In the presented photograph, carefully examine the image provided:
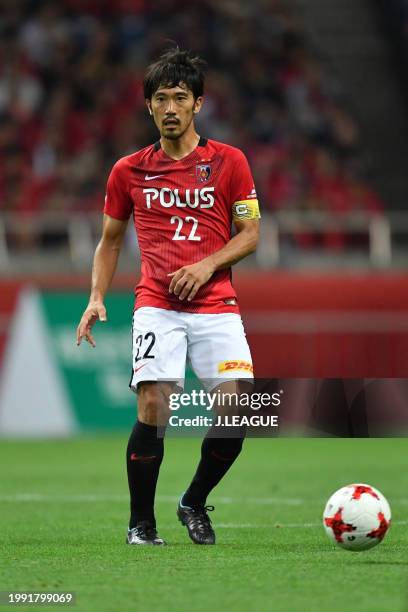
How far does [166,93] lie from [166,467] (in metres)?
6.85

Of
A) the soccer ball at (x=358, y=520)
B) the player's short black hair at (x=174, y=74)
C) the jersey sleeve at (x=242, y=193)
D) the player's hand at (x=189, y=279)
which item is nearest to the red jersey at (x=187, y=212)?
the jersey sleeve at (x=242, y=193)

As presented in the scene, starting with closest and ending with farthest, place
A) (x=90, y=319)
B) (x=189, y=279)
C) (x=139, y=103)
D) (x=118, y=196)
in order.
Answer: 1. (x=189, y=279)
2. (x=90, y=319)
3. (x=118, y=196)
4. (x=139, y=103)

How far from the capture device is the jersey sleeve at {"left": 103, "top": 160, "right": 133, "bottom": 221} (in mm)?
7227

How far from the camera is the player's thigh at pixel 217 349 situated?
6980 mm

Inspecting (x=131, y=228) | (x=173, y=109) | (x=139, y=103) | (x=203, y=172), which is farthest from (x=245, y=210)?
(x=139, y=103)

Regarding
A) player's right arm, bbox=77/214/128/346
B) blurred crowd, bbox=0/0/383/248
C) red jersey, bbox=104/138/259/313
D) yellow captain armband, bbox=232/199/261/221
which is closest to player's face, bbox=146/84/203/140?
red jersey, bbox=104/138/259/313

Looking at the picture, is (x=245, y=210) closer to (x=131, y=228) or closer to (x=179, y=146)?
(x=179, y=146)

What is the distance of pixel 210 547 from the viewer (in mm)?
6918

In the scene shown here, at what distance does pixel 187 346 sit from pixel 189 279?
0.40 meters

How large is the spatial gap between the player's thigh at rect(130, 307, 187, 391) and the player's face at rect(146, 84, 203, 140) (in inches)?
35.3

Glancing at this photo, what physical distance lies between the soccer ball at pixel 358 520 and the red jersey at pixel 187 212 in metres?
1.19

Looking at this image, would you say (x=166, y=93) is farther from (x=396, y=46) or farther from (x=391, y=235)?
(x=396, y=46)

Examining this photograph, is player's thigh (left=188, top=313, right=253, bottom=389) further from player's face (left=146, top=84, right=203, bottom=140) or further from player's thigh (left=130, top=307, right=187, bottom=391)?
player's face (left=146, top=84, right=203, bottom=140)

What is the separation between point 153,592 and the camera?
5320 mm
